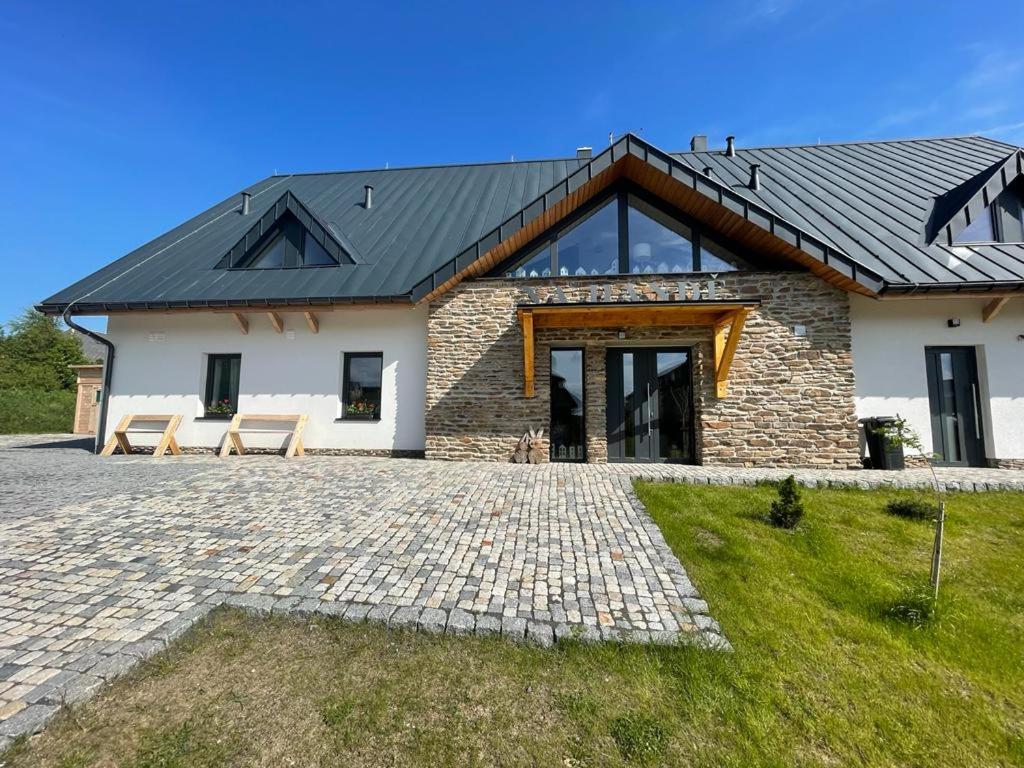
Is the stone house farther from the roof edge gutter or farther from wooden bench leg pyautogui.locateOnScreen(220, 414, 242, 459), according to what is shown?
wooden bench leg pyautogui.locateOnScreen(220, 414, 242, 459)

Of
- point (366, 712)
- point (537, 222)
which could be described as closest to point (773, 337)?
point (537, 222)

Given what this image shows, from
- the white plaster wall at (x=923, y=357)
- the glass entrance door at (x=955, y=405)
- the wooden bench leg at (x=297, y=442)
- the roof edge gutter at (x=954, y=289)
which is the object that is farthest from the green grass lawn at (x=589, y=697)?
the wooden bench leg at (x=297, y=442)

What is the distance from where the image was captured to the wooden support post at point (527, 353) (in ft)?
26.2

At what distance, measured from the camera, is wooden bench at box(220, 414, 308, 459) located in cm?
944

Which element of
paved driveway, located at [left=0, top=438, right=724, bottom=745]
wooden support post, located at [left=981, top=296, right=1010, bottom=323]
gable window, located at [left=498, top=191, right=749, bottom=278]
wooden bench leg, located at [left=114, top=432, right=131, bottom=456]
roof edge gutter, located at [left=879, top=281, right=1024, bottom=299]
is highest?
gable window, located at [left=498, top=191, right=749, bottom=278]

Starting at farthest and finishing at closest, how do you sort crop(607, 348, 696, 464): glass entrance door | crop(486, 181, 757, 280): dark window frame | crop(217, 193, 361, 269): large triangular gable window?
crop(217, 193, 361, 269): large triangular gable window
crop(486, 181, 757, 280): dark window frame
crop(607, 348, 696, 464): glass entrance door

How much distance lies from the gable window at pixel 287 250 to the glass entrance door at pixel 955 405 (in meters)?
13.8

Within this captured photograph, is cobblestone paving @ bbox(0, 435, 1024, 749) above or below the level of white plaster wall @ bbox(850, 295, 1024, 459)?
below

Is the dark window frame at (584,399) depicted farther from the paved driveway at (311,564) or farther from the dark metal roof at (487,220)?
the dark metal roof at (487,220)

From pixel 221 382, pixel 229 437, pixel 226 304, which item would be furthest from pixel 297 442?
pixel 226 304

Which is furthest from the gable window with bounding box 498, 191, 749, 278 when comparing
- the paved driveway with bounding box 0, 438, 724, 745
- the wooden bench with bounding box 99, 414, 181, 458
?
the wooden bench with bounding box 99, 414, 181, 458

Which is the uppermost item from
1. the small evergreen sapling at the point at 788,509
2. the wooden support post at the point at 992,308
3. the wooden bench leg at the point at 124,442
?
the wooden support post at the point at 992,308

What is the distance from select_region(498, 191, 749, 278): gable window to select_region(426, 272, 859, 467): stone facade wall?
0.34 meters

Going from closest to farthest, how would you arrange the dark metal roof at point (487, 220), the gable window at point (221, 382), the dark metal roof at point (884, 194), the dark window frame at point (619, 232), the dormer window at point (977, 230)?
the dark metal roof at point (884, 194) → the dark metal roof at point (487, 220) → the dark window frame at point (619, 232) → the dormer window at point (977, 230) → the gable window at point (221, 382)
